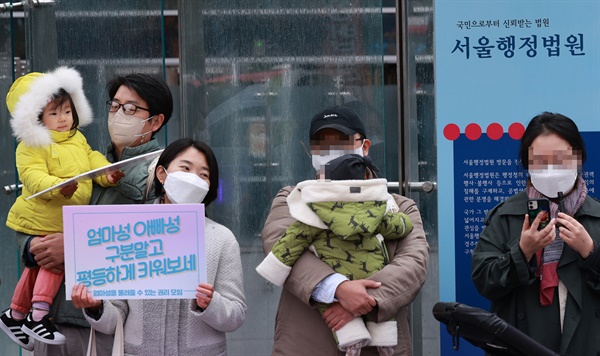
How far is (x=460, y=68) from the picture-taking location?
5109 mm

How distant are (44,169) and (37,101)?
324 millimetres

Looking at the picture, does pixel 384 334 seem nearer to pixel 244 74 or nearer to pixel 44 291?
pixel 44 291

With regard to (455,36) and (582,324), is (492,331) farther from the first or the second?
(455,36)

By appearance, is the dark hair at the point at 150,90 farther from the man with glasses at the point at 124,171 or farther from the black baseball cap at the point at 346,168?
the black baseball cap at the point at 346,168

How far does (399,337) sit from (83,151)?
67.6 inches

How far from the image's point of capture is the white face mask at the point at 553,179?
3996 mm

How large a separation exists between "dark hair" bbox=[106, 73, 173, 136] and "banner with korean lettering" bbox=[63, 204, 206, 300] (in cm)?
79

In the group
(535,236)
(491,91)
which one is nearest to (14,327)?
(535,236)

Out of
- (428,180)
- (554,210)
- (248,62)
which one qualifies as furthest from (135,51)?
(554,210)

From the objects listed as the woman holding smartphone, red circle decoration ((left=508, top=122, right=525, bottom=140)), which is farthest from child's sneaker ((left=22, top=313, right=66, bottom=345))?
red circle decoration ((left=508, top=122, right=525, bottom=140))

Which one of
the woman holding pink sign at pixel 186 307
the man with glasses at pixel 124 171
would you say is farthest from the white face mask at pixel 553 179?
the man with glasses at pixel 124 171

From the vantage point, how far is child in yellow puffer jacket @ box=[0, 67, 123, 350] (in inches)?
172

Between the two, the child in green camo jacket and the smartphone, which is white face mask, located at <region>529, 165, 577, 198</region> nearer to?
the smartphone

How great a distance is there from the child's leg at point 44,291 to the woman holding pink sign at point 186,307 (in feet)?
1.47
